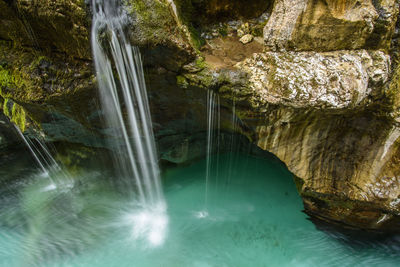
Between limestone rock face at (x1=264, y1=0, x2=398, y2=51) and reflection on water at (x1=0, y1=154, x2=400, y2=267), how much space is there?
376 cm

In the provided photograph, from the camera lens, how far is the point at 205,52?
160 inches

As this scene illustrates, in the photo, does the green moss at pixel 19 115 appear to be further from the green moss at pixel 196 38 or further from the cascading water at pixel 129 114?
the green moss at pixel 196 38

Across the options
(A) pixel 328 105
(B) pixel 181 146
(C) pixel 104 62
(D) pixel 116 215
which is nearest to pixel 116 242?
(D) pixel 116 215

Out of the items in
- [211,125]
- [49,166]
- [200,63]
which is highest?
[200,63]

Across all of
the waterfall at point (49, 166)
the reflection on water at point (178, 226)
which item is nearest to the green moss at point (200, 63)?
the reflection on water at point (178, 226)

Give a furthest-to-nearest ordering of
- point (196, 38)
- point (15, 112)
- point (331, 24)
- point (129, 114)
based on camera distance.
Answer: point (15, 112)
point (129, 114)
point (196, 38)
point (331, 24)

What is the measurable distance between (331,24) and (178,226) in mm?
4768

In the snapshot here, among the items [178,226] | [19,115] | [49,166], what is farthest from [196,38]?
[49,166]

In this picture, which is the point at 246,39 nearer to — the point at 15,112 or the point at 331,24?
the point at 331,24

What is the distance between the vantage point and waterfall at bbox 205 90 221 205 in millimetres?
3929

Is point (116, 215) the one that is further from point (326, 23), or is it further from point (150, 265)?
point (326, 23)

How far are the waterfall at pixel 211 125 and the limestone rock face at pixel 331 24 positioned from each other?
4.18 feet

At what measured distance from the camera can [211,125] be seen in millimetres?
5145

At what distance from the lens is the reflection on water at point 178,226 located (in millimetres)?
4449
